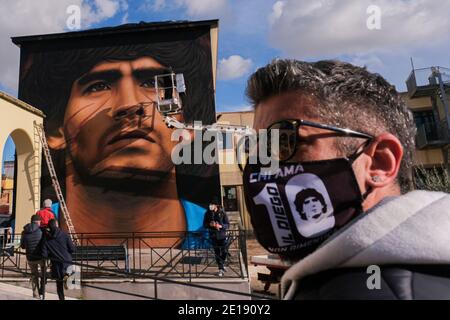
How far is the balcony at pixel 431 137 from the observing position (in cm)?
2130

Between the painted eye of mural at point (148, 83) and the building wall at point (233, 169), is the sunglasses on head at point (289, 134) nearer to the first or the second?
the building wall at point (233, 169)

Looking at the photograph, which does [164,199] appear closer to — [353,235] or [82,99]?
[82,99]

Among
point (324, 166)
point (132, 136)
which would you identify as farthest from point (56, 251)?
point (324, 166)

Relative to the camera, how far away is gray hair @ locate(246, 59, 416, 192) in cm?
149

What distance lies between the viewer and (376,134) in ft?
4.75

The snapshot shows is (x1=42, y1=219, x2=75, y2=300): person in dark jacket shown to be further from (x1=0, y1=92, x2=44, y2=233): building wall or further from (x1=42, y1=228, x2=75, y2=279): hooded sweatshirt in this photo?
(x1=0, y1=92, x2=44, y2=233): building wall

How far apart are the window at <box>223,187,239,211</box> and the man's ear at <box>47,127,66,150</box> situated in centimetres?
1400

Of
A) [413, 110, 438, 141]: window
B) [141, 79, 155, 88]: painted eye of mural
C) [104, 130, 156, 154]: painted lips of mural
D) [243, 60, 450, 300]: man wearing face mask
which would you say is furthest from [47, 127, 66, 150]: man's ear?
[413, 110, 438, 141]: window

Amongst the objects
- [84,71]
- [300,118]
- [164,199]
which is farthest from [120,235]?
[300,118]

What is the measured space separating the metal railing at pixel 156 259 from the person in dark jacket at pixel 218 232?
0.22 meters

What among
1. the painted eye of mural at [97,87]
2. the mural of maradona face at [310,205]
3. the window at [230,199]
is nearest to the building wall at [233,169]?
the window at [230,199]

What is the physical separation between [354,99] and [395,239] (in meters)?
0.72

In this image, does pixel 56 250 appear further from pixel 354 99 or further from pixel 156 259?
pixel 354 99

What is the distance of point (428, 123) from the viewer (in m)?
22.7
